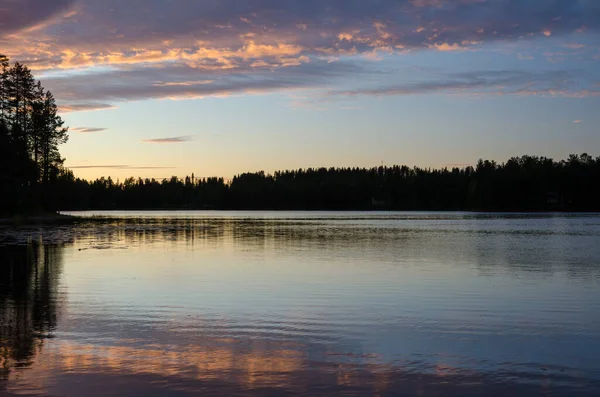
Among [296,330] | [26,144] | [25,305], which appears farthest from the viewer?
[26,144]

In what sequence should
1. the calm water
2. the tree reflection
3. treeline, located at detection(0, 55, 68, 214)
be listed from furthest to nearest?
treeline, located at detection(0, 55, 68, 214), the tree reflection, the calm water

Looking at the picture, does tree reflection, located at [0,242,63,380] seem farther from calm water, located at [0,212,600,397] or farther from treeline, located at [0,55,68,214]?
treeline, located at [0,55,68,214]

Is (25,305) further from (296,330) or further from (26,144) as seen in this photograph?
(26,144)

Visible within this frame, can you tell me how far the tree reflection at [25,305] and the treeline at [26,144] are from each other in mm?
41249

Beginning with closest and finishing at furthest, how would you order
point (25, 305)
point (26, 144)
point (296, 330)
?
point (296, 330)
point (25, 305)
point (26, 144)

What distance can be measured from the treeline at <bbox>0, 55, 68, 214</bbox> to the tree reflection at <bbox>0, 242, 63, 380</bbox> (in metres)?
41.2

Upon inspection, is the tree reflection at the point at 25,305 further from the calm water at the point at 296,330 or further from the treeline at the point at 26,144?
the treeline at the point at 26,144

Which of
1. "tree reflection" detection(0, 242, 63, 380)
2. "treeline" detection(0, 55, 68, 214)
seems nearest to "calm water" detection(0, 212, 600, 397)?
"tree reflection" detection(0, 242, 63, 380)

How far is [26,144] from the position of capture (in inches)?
3135

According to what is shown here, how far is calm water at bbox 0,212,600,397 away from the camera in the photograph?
399 inches

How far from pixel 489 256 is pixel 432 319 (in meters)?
22.2

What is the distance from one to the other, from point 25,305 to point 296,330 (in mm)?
8098

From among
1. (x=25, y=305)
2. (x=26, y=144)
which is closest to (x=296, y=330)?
(x=25, y=305)

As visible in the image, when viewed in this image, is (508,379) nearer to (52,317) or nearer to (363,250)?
(52,317)
